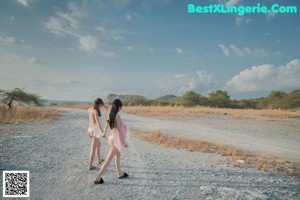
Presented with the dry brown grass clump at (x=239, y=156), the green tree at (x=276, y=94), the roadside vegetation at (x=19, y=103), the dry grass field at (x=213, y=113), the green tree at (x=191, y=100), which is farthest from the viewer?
the green tree at (x=276, y=94)

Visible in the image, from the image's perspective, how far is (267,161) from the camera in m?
8.08

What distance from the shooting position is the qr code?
193 inches

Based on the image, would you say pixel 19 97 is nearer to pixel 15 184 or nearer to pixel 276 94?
pixel 15 184

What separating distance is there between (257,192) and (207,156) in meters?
3.23

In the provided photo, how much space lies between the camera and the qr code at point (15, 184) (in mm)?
4898

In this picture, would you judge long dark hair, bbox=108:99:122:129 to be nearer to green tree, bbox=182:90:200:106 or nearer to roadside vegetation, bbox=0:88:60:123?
roadside vegetation, bbox=0:88:60:123

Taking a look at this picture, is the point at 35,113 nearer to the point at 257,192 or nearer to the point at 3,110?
the point at 3,110

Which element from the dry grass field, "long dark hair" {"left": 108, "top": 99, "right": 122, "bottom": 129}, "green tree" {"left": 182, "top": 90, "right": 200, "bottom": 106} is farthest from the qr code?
"green tree" {"left": 182, "top": 90, "right": 200, "bottom": 106}

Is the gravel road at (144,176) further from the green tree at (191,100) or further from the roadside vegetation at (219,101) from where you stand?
the green tree at (191,100)

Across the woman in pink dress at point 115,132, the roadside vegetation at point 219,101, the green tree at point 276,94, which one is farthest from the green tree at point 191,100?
the woman in pink dress at point 115,132

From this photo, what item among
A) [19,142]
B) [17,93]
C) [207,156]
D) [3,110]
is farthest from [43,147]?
[17,93]

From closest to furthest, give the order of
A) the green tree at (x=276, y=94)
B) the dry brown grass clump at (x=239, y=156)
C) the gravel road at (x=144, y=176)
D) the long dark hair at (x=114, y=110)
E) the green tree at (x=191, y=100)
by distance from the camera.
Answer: the gravel road at (x=144, y=176), the long dark hair at (x=114, y=110), the dry brown grass clump at (x=239, y=156), the green tree at (x=191, y=100), the green tree at (x=276, y=94)

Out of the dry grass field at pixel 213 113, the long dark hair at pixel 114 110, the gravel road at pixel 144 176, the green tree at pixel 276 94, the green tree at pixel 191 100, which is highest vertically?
the green tree at pixel 276 94

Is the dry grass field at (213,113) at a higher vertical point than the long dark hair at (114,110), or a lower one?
lower
